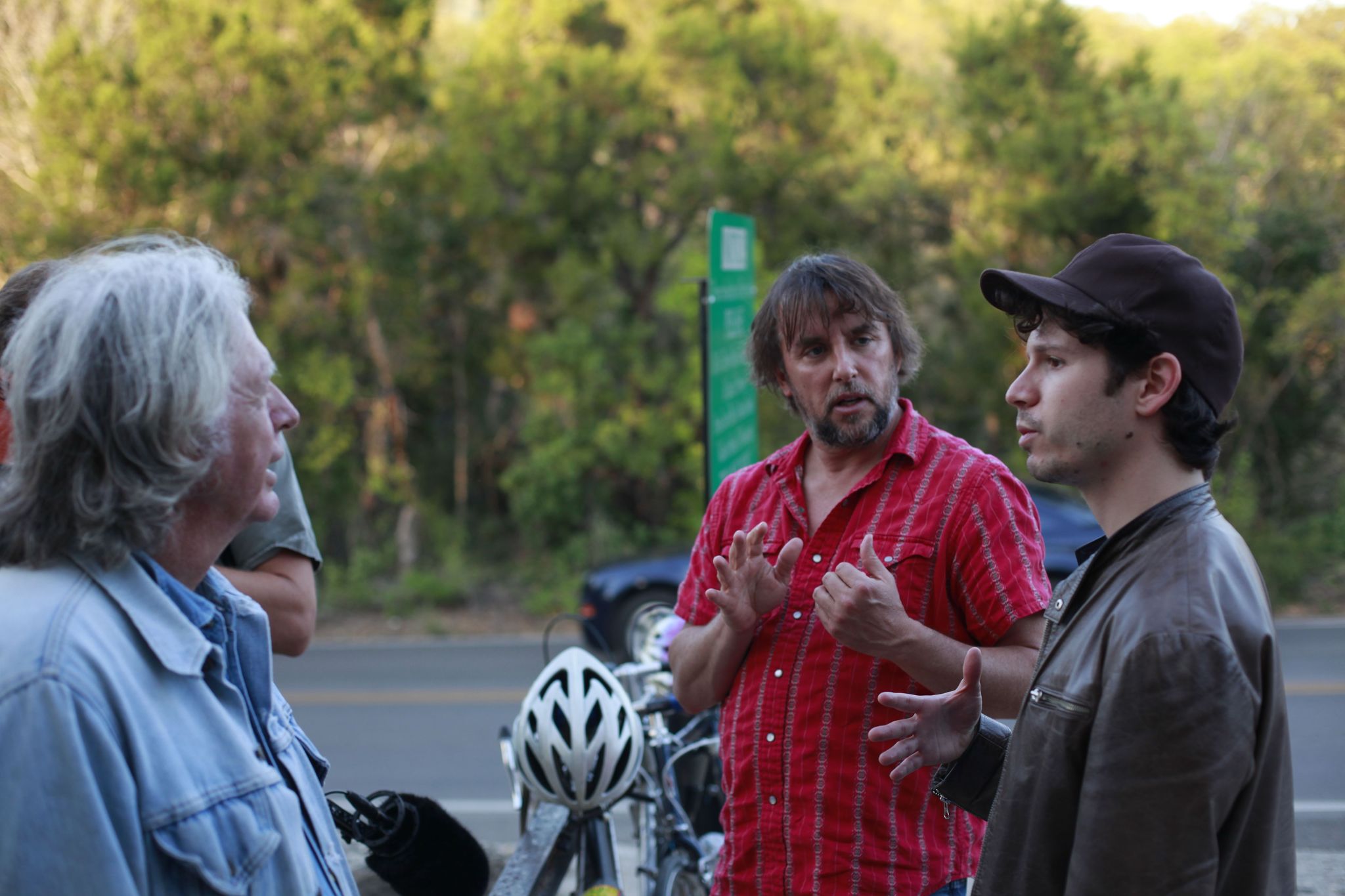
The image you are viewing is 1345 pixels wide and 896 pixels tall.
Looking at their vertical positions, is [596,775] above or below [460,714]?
above

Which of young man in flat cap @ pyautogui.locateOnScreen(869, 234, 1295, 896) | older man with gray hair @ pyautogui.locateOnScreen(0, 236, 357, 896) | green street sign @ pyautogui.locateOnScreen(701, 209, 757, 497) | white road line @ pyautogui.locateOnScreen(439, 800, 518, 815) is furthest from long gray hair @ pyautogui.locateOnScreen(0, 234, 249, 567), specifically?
white road line @ pyautogui.locateOnScreen(439, 800, 518, 815)

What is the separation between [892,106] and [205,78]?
8.18 m

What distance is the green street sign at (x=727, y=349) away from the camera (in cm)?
464

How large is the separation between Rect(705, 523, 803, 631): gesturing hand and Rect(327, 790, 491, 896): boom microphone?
74 centimetres

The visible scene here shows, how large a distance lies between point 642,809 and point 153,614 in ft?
8.35

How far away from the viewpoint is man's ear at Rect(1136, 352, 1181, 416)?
170 cm

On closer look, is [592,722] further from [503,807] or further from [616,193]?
[616,193]

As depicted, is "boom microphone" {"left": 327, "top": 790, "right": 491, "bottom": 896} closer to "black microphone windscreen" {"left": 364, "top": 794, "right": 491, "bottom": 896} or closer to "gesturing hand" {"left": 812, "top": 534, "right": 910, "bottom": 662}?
"black microphone windscreen" {"left": 364, "top": 794, "right": 491, "bottom": 896}

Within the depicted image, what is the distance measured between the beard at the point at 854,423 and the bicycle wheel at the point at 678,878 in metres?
1.68

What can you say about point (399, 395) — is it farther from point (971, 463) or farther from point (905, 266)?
point (971, 463)

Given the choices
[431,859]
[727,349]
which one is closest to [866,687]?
[431,859]

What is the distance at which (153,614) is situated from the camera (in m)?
1.54

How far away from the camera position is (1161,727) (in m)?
1.48

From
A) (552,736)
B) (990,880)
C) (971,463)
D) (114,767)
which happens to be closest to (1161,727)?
(990,880)
